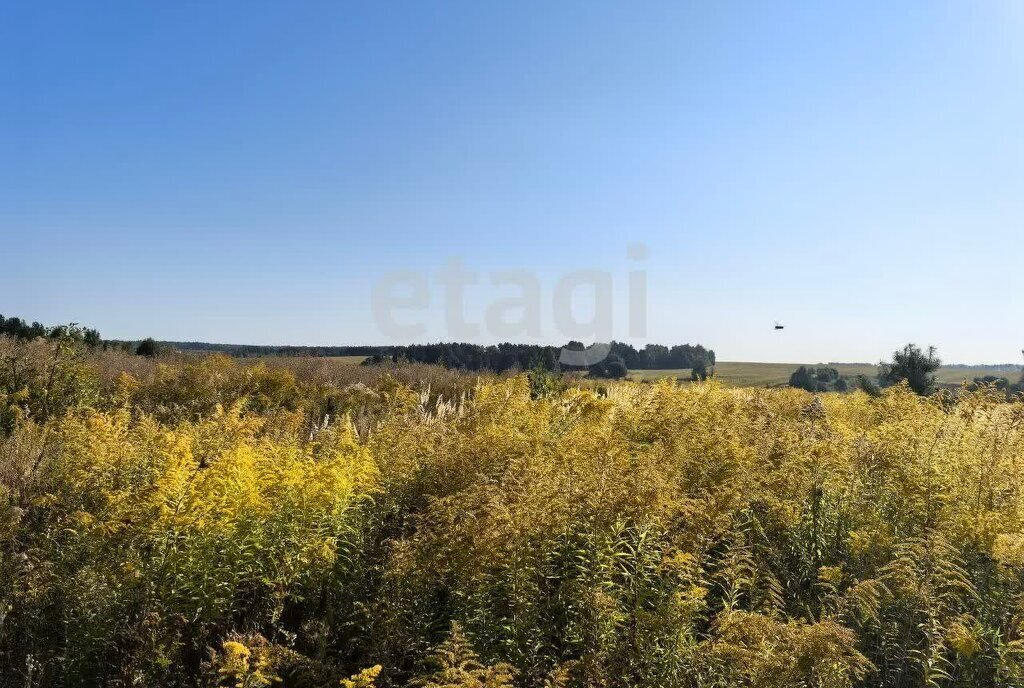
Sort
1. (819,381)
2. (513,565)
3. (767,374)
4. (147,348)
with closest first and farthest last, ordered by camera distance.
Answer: (513,565), (147,348), (819,381), (767,374)

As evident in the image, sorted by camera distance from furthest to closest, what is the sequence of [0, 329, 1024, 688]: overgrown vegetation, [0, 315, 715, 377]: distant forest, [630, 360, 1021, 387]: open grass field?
[630, 360, 1021, 387]: open grass field
[0, 315, 715, 377]: distant forest
[0, 329, 1024, 688]: overgrown vegetation

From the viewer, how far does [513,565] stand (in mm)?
3246

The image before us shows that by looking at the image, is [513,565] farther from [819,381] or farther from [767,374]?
[767,374]

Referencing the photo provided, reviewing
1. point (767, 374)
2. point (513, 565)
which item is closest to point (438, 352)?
point (513, 565)

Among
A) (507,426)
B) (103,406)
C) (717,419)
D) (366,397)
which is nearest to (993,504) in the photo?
(717,419)

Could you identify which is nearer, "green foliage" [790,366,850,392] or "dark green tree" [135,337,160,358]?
"dark green tree" [135,337,160,358]

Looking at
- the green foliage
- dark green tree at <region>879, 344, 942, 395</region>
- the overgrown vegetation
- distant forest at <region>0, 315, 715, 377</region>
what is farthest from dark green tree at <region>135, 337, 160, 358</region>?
the green foliage

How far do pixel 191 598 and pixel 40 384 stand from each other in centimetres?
790

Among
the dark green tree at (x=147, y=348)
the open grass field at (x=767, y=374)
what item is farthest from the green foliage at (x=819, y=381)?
the dark green tree at (x=147, y=348)

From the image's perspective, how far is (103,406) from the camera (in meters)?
9.88

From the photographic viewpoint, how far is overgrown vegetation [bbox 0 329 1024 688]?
9.99 ft

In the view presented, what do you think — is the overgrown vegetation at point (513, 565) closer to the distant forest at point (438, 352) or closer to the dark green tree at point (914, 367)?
the distant forest at point (438, 352)

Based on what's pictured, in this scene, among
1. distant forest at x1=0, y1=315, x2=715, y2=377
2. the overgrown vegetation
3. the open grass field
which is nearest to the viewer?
the overgrown vegetation

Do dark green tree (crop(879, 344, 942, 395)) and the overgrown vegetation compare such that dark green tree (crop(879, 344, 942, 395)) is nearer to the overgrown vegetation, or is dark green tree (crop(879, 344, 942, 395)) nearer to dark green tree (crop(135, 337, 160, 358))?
the overgrown vegetation
